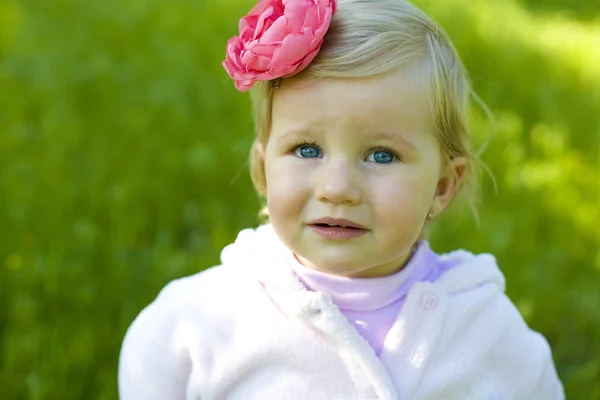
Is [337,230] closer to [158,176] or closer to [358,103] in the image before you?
[358,103]

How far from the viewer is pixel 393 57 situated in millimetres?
1861

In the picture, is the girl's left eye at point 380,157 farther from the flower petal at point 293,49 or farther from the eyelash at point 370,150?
the flower petal at point 293,49

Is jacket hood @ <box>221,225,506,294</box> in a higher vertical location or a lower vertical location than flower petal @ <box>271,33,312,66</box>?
lower

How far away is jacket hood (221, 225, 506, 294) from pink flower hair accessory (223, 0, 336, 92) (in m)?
0.38

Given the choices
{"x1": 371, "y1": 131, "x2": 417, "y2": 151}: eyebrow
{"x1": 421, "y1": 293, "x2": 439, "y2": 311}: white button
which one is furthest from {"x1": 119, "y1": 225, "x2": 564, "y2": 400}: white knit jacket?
{"x1": 371, "y1": 131, "x2": 417, "y2": 151}: eyebrow

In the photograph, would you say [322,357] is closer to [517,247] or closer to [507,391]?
[507,391]

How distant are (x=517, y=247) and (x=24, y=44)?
2.41 metres

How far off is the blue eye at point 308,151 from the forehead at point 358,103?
45 mm

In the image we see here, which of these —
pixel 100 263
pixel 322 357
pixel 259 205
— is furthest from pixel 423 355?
pixel 259 205

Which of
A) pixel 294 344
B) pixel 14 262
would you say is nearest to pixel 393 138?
pixel 294 344

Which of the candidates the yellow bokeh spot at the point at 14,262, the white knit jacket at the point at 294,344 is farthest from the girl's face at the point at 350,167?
the yellow bokeh spot at the point at 14,262

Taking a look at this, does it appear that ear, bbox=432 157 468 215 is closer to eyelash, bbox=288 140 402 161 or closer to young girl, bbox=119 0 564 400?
young girl, bbox=119 0 564 400

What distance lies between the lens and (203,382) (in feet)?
6.53

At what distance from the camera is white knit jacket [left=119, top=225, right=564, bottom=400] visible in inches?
76.6
